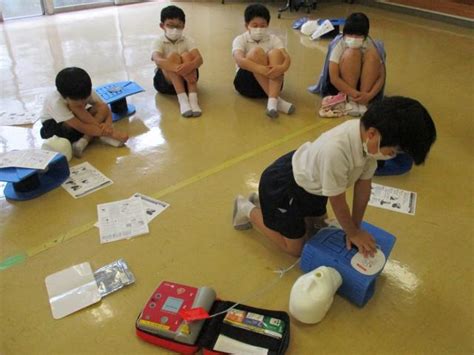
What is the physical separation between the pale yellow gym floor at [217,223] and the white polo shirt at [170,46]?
14.0 inches

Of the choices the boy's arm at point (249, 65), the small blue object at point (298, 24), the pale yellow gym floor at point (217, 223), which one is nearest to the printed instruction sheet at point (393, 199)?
the pale yellow gym floor at point (217, 223)

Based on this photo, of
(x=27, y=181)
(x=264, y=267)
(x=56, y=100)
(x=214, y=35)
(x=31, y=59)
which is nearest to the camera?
(x=264, y=267)

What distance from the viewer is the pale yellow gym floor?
1.50 meters

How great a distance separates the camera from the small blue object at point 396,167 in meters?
2.29

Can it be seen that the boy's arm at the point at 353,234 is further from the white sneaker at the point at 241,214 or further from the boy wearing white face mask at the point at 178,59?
the boy wearing white face mask at the point at 178,59

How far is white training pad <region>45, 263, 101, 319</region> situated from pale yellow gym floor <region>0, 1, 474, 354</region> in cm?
3

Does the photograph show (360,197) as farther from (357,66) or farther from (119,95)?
(119,95)

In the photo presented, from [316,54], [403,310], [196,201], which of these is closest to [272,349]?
[403,310]

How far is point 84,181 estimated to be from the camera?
2.23 metres

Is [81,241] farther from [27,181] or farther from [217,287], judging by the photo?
[217,287]

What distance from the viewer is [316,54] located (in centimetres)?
397

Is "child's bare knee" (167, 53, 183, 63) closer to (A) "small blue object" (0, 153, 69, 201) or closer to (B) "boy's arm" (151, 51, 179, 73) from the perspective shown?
(B) "boy's arm" (151, 51, 179, 73)

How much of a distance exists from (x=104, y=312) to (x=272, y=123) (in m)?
1.68

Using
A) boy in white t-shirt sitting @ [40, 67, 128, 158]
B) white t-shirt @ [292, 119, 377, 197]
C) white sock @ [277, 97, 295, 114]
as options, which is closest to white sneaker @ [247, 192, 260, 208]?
white t-shirt @ [292, 119, 377, 197]
